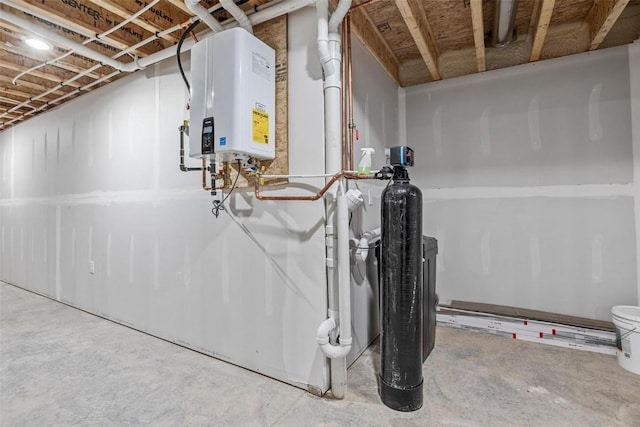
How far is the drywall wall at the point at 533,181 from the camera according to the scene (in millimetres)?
2748

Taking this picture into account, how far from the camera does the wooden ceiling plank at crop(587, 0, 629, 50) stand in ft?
7.10

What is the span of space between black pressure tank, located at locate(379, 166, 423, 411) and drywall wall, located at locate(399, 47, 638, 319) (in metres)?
1.63

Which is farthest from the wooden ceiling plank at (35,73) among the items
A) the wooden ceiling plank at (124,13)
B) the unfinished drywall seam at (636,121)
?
the unfinished drywall seam at (636,121)

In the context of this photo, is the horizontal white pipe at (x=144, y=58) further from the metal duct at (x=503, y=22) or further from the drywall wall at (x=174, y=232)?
the metal duct at (x=503, y=22)

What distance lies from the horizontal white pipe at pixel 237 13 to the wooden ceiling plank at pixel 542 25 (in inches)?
79.2

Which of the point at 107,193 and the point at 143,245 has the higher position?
the point at 107,193

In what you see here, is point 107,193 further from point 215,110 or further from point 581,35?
point 581,35

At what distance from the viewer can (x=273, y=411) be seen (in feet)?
6.22

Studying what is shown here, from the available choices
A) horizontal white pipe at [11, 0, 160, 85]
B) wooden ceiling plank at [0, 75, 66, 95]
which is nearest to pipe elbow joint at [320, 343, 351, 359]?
horizontal white pipe at [11, 0, 160, 85]

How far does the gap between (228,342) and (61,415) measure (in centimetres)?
105

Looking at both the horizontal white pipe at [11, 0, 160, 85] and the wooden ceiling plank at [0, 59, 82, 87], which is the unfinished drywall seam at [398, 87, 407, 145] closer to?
the horizontal white pipe at [11, 0, 160, 85]

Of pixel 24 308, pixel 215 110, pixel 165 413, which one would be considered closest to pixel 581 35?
pixel 215 110

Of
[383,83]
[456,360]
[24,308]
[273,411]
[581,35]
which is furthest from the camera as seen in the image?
[24,308]

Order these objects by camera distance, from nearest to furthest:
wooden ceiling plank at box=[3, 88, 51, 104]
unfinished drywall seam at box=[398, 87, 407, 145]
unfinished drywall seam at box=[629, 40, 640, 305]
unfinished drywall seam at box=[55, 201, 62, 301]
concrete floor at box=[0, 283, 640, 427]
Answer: concrete floor at box=[0, 283, 640, 427], unfinished drywall seam at box=[629, 40, 640, 305], unfinished drywall seam at box=[398, 87, 407, 145], wooden ceiling plank at box=[3, 88, 51, 104], unfinished drywall seam at box=[55, 201, 62, 301]
